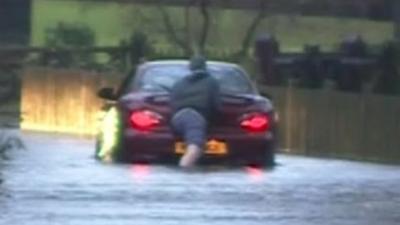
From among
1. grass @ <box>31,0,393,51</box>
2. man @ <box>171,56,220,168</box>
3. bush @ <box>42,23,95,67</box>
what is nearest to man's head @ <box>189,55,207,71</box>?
man @ <box>171,56,220,168</box>

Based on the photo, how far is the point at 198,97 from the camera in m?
20.6

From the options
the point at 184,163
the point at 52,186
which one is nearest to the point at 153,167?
the point at 184,163

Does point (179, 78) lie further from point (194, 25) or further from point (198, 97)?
point (194, 25)

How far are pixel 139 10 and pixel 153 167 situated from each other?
76.2ft

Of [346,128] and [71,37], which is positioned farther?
[71,37]

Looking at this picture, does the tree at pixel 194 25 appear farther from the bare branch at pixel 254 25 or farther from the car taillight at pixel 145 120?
the car taillight at pixel 145 120

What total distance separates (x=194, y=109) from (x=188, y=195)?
4527 millimetres

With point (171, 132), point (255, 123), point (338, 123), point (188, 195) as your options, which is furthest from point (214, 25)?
point (188, 195)

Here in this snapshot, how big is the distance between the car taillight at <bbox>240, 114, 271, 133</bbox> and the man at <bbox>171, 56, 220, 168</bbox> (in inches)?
13.3

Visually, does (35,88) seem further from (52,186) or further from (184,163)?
(52,186)

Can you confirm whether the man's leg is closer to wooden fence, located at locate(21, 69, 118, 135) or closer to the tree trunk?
wooden fence, located at locate(21, 69, 118, 135)

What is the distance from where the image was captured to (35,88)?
34.8 m

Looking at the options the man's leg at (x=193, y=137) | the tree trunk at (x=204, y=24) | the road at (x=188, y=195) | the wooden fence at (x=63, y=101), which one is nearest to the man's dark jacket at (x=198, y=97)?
the man's leg at (x=193, y=137)

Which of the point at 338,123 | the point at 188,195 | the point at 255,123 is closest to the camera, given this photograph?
the point at 188,195
